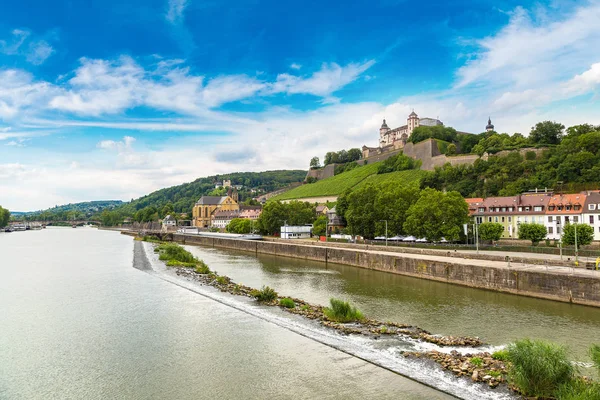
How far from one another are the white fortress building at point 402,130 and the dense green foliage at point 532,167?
38264 mm

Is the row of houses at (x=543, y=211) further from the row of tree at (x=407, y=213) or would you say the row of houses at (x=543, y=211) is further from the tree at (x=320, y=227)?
the tree at (x=320, y=227)

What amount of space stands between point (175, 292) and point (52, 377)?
12457 mm

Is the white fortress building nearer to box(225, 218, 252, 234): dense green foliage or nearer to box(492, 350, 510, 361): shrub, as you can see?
box(225, 218, 252, 234): dense green foliage

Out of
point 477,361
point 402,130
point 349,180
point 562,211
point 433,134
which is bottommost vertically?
point 477,361

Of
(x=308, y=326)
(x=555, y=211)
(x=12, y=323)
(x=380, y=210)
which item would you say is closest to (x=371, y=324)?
(x=308, y=326)

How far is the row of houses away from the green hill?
30.2 metres

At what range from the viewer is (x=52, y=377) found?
12.1m

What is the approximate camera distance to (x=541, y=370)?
972 centimetres

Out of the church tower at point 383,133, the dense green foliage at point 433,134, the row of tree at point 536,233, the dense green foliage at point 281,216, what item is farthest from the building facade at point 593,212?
the church tower at point 383,133

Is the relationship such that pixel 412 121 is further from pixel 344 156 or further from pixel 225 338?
pixel 225 338

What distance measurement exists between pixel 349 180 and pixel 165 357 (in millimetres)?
86055

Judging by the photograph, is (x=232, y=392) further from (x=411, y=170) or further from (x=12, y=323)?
(x=411, y=170)

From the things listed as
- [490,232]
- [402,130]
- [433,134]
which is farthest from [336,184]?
[490,232]

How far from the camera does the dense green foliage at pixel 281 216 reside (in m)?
70.3
